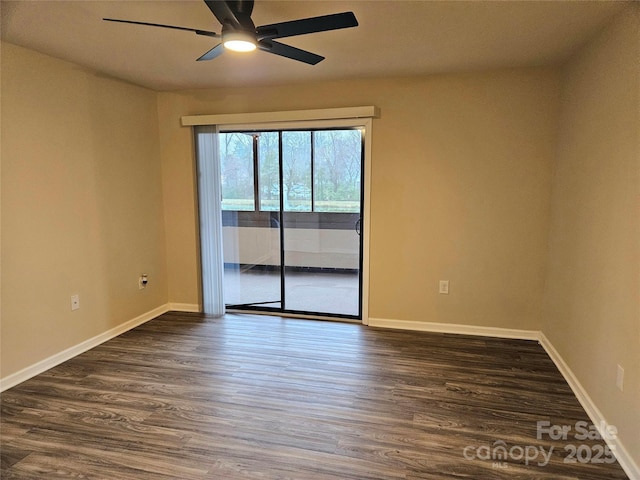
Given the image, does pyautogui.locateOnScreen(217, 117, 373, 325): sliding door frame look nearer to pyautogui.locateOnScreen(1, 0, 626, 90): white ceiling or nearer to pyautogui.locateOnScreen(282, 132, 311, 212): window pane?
pyautogui.locateOnScreen(282, 132, 311, 212): window pane

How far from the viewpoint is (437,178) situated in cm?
366

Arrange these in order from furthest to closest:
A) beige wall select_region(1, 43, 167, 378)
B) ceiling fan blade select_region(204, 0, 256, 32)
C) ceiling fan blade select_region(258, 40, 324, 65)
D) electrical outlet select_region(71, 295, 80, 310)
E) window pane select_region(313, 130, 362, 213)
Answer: window pane select_region(313, 130, 362, 213), electrical outlet select_region(71, 295, 80, 310), beige wall select_region(1, 43, 167, 378), ceiling fan blade select_region(258, 40, 324, 65), ceiling fan blade select_region(204, 0, 256, 32)

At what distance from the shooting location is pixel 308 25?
1.97m

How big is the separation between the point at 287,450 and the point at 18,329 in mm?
2140

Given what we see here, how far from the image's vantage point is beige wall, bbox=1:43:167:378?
9.12 ft

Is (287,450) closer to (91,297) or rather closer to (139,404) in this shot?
(139,404)

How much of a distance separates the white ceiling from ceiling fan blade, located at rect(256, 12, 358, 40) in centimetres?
20

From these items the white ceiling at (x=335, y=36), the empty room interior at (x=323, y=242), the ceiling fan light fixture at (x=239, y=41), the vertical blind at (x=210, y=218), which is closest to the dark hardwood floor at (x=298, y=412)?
the empty room interior at (x=323, y=242)

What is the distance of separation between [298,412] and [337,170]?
2.39m

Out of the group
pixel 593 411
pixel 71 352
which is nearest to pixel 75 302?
pixel 71 352

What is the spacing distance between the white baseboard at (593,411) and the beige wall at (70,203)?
3765mm

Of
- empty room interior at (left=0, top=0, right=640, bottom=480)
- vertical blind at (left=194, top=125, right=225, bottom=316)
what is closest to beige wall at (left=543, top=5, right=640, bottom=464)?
empty room interior at (left=0, top=0, right=640, bottom=480)

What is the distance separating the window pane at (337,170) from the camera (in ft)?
13.0

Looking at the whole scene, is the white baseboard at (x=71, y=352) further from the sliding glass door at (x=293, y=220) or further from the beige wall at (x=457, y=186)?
the beige wall at (x=457, y=186)
